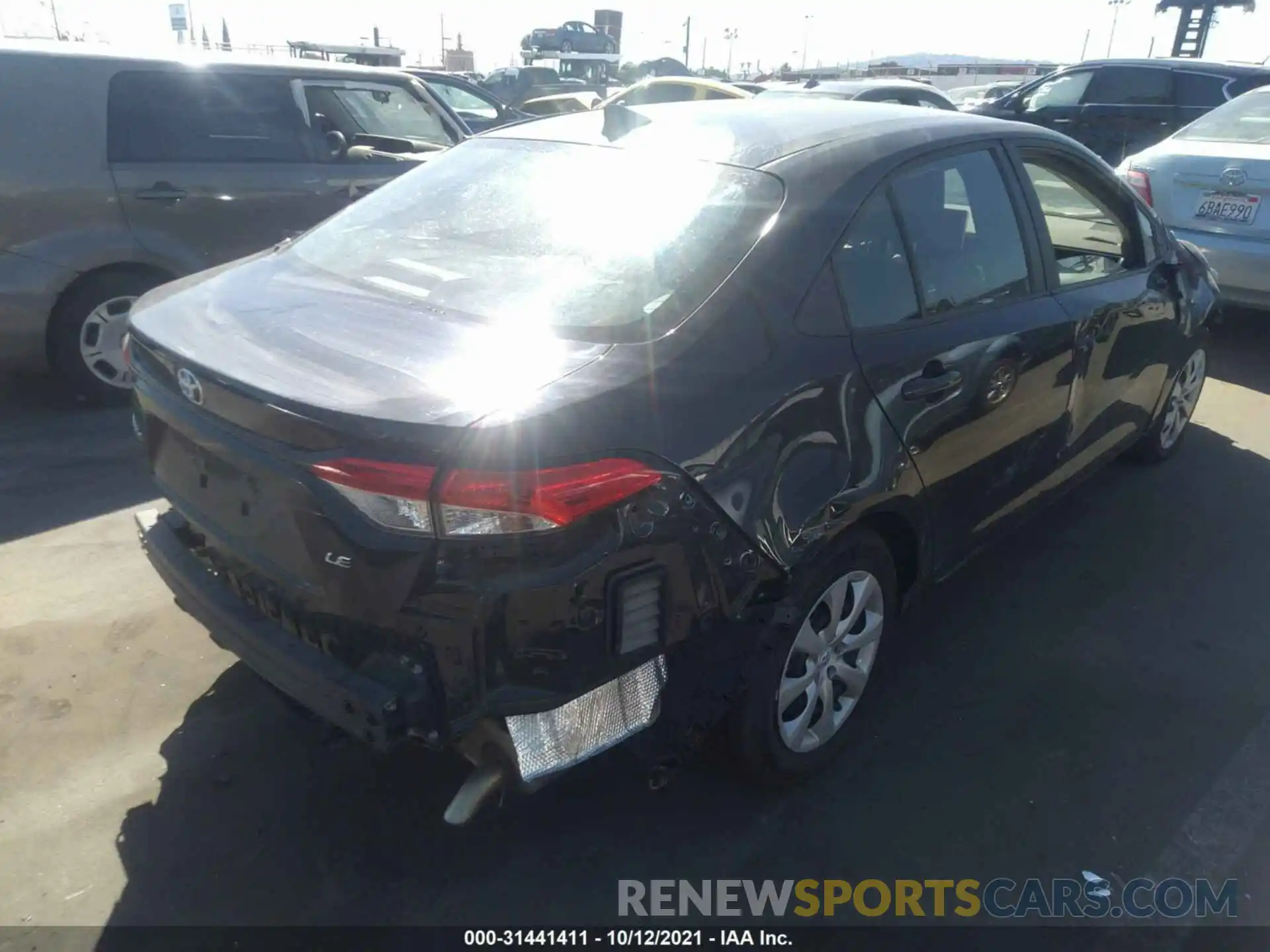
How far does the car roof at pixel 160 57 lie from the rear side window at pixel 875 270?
4.30m

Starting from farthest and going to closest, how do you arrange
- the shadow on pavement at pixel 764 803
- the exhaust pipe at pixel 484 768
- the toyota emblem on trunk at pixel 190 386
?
the shadow on pavement at pixel 764 803 → the toyota emblem on trunk at pixel 190 386 → the exhaust pipe at pixel 484 768

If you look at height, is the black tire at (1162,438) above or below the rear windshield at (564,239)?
below

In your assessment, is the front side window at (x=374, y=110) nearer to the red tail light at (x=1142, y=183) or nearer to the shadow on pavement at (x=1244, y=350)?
the red tail light at (x=1142, y=183)

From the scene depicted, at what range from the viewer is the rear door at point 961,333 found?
2660mm

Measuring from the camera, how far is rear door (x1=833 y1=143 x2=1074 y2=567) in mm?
2660

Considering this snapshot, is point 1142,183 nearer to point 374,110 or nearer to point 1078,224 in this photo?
point 1078,224

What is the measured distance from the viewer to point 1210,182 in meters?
6.37

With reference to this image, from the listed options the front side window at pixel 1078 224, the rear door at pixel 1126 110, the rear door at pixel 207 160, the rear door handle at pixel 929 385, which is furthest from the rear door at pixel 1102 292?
the rear door at pixel 1126 110

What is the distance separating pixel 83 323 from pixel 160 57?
1.49m

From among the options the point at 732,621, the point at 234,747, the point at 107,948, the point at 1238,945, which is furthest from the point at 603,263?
the point at 1238,945

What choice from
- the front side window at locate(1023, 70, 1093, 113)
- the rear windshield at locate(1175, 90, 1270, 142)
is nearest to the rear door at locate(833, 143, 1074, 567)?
the rear windshield at locate(1175, 90, 1270, 142)

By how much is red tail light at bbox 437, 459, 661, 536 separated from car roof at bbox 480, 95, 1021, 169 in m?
1.14

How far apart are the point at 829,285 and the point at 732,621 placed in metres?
0.89

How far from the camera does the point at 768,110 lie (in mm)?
3090
